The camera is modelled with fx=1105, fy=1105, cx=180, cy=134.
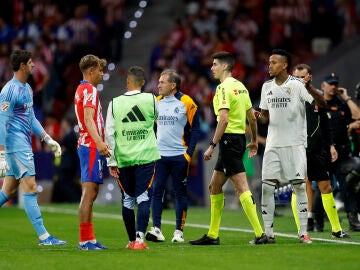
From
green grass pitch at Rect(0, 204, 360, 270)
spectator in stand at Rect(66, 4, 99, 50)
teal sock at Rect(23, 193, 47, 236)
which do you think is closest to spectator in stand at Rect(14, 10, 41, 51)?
spectator in stand at Rect(66, 4, 99, 50)

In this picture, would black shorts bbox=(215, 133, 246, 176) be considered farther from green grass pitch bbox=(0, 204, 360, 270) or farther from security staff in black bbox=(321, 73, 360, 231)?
security staff in black bbox=(321, 73, 360, 231)

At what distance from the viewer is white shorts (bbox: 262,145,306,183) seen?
13.0 metres

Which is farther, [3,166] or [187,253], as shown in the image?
[3,166]

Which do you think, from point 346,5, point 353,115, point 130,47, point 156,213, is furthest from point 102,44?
point 156,213

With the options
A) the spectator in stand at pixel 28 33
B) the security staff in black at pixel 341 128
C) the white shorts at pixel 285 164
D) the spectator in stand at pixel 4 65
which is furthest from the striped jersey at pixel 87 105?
the spectator in stand at pixel 28 33

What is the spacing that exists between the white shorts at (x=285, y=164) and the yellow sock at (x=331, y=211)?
127cm

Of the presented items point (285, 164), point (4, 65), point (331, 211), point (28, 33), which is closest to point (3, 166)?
point (285, 164)

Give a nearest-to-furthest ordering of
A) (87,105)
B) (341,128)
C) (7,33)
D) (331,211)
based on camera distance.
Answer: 1. (87,105)
2. (331,211)
3. (341,128)
4. (7,33)

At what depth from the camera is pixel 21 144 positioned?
13.3 m

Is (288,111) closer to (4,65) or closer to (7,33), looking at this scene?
(4,65)

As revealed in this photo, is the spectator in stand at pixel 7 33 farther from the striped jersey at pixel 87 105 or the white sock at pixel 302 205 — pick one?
the white sock at pixel 302 205

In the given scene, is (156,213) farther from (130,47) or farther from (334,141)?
(130,47)

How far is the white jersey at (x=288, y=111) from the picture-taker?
12992 mm

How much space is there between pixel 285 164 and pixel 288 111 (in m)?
0.62
